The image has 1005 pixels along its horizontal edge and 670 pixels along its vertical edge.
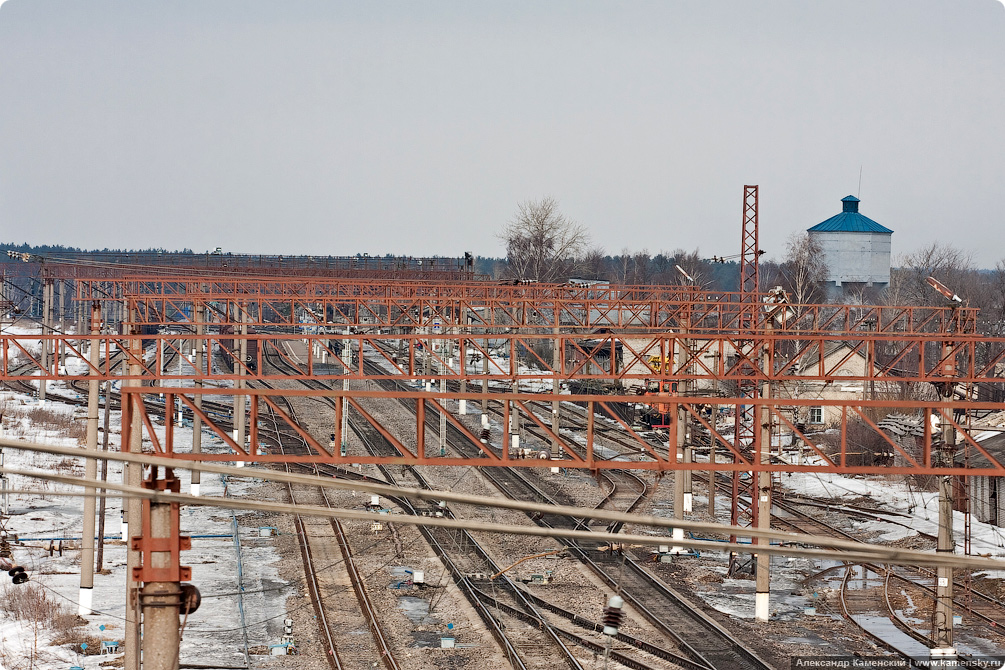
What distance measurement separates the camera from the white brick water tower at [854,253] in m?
64.2

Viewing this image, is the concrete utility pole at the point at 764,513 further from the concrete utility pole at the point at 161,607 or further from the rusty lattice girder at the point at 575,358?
the concrete utility pole at the point at 161,607

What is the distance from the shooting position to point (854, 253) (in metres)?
64.4

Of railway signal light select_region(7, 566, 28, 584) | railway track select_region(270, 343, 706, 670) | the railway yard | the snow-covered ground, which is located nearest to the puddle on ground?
the railway yard

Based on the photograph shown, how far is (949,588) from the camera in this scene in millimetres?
13195

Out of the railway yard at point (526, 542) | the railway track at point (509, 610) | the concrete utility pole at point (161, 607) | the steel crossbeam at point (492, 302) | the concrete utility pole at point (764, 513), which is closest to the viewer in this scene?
the concrete utility pole at point (161, 607)

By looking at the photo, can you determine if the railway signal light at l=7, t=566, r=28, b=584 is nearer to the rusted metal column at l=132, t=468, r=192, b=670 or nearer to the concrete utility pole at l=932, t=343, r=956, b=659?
the rusted metal column at l=132, t=468, r=192, b=670

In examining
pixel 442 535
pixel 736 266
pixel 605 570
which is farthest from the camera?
pixel 736 266

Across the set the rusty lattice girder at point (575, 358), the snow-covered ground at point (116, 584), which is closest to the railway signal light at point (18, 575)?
the snow-covered ground at point (116, 584)

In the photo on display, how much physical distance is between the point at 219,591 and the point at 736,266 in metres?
132

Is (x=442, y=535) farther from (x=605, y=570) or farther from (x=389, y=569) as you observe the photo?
(x=605, y=570)

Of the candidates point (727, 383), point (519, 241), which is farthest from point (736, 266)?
point (727, 383)

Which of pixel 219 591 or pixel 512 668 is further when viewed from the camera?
pixel 219 591

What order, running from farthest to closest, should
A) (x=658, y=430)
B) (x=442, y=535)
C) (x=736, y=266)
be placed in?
(x=736, y=266), (x=658, y=430), (x=442, y=535)

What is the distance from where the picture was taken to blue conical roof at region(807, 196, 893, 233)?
64062 millimetres
